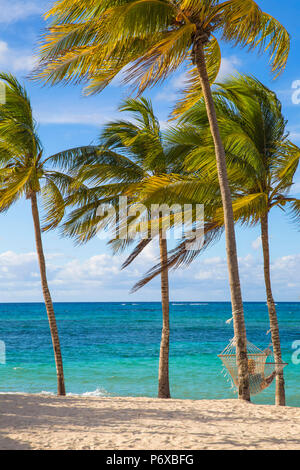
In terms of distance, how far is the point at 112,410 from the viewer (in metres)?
7.30

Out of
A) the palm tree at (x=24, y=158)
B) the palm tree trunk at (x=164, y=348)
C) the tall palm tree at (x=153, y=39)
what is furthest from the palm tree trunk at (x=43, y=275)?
the tall palm tree at (x=153, y=39)

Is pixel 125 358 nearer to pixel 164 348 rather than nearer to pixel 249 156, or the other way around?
pixel 164 348

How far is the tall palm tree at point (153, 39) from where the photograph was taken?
7051 mm

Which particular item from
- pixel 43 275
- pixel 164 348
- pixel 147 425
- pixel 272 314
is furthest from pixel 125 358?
pixel 147 425

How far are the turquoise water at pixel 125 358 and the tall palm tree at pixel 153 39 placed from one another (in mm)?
9118

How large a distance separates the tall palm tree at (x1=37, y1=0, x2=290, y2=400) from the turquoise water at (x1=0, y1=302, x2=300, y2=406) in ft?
29.9

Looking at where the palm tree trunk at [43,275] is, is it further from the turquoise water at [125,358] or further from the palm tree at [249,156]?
the turquoise water at [125,358]

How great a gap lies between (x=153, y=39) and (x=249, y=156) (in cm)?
286

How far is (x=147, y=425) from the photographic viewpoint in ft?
19.9

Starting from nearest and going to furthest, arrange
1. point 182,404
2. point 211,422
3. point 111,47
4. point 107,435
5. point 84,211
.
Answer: point 107,435, point 211,422, point 111,47, point 182,404, point 84,211

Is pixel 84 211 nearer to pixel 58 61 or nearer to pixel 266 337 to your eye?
pixel 58 61

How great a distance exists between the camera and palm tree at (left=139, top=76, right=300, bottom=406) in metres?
8.68
